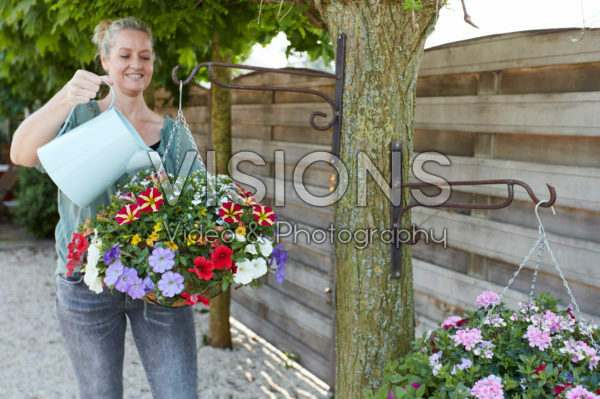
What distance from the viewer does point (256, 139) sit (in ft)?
11.1

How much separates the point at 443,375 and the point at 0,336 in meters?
3.60

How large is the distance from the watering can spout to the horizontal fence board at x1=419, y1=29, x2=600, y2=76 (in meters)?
1.13

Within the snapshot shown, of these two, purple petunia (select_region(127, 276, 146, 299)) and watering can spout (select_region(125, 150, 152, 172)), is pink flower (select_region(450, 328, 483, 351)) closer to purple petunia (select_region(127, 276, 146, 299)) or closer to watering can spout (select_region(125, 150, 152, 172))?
purple petunia (select_region(127, 276, 146, 299))

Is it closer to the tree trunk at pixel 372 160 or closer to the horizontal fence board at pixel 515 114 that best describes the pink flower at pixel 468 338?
the tree trunk at pixel 372 160

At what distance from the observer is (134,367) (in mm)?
3354

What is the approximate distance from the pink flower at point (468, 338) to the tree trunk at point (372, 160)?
26cm

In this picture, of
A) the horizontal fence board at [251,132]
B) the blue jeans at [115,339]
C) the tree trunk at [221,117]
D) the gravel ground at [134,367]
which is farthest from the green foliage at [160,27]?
the gravel ground at [134,367]

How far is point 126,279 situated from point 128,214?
Result: 0.16 m

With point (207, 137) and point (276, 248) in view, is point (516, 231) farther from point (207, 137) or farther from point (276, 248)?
point (207, 137)

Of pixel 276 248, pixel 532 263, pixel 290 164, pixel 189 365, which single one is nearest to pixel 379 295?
pixel 276 248

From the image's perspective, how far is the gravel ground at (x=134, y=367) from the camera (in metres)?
3.03

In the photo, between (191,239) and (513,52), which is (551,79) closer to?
(513,52)

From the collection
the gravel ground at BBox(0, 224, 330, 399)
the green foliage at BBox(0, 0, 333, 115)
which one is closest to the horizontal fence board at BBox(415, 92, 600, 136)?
the green foliage at BBox(0, 0, 333, 115)

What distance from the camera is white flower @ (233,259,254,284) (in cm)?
134
